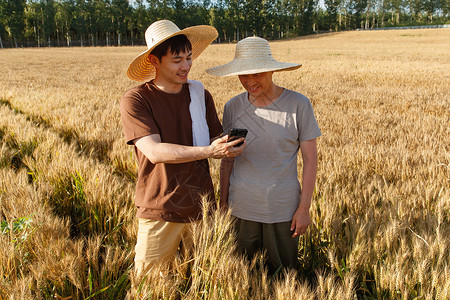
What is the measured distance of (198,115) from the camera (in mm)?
1920

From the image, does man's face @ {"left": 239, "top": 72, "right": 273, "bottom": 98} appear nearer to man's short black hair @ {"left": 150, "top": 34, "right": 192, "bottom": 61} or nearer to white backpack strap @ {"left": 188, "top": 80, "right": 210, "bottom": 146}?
white backpack strap @ {"left": 188, "top": 80, "right": 210, "bottom": 146}

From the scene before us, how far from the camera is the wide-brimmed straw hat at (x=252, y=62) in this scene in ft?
6.12

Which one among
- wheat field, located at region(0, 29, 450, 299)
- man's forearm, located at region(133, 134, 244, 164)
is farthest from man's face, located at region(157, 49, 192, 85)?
wheat field, located at region(0, 29, 450, 299)

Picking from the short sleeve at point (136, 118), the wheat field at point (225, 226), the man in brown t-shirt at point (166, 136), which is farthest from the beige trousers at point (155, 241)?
the short sleeve at point (136, 118)

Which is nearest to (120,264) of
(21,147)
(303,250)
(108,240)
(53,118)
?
(108,240)

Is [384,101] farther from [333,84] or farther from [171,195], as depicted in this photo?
[171,195]

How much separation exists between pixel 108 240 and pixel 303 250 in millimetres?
1316

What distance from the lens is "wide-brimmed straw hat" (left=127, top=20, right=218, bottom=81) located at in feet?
5.97

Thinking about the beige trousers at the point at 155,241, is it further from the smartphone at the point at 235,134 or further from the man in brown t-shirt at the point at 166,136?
the smartphone at the point at 235,134

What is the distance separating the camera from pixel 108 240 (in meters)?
2.30

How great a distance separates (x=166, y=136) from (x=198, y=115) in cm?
22

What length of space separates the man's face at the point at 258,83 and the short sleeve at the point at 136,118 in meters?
0.55

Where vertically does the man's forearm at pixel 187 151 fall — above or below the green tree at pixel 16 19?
below

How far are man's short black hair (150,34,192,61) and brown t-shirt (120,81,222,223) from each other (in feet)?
0.58
